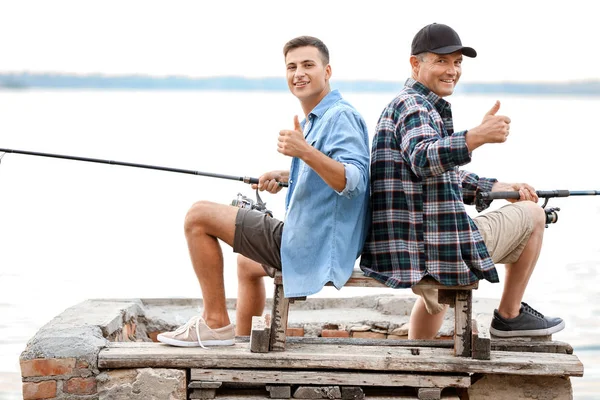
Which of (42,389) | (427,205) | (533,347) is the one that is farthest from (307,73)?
(42,389)

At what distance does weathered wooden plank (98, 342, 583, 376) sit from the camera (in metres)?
4.36

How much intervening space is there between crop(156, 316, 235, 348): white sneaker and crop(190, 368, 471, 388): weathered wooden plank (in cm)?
16

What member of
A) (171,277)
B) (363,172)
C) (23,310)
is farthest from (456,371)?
(171,277)

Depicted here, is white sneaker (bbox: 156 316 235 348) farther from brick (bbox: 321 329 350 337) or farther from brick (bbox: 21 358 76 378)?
brick (bbox: 321 329 350 337)

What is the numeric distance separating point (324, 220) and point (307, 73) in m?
0.64

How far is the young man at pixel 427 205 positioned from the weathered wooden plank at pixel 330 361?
34 centimetres

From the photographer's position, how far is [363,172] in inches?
169

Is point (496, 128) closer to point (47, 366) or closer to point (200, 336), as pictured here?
point (200, 336)

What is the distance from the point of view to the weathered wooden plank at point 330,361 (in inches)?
172

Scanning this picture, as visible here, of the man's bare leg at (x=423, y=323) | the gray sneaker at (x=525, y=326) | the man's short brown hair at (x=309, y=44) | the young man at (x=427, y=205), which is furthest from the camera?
the man's bare leg at (x=423, y=323)

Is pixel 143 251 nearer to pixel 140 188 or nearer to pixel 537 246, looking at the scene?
pixel 140 188

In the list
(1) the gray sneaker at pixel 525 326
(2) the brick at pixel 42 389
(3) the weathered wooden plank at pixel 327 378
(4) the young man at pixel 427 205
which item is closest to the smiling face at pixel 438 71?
(4) the young man at pixel 427 205

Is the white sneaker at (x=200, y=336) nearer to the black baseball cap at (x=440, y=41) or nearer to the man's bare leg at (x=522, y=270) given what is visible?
the man's bare leg at (x=522, y=270)

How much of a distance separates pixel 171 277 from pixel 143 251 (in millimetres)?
1165
